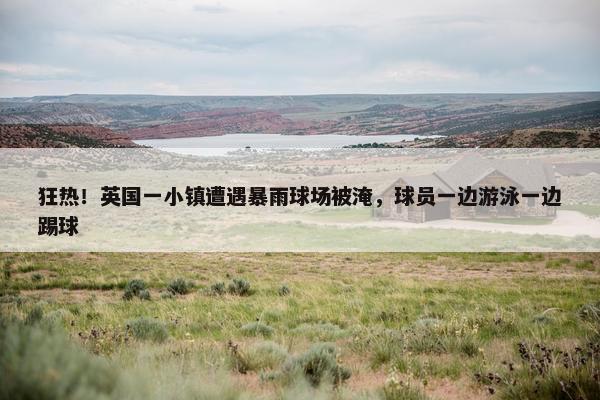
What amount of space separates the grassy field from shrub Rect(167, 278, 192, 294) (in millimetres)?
64

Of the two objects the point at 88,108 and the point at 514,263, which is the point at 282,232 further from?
the point at 88,108

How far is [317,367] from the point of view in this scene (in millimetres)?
5855

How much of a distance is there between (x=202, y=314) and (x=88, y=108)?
115 m

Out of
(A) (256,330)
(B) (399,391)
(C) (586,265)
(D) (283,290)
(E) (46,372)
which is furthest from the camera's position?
(C) (586,265)

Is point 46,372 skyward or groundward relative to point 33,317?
skyward

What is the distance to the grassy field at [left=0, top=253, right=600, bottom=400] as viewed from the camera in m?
2.89

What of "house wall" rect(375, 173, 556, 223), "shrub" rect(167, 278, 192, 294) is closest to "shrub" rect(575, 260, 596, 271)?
"house wall" rect(375, 173, 556, 223)

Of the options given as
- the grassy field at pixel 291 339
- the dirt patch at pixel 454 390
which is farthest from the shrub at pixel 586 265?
the dirt patch at pixel 454 390

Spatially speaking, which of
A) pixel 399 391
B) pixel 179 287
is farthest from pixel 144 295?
pixel 399 391

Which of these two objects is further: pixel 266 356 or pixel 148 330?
pixel 148 330

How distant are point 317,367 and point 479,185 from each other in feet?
141

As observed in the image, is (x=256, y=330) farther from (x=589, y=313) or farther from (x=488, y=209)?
(x=488, y=209)

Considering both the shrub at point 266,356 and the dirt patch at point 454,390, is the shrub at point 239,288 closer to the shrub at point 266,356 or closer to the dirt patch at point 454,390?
the shrub at point 266,356

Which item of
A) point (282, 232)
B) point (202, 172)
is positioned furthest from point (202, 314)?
point (202, 172)
